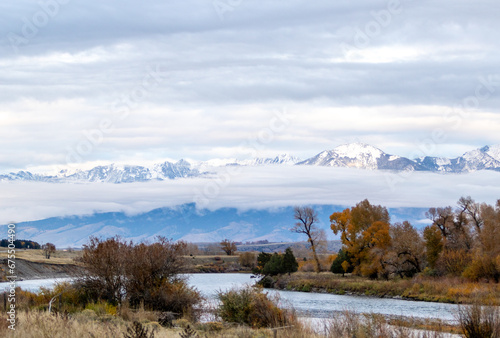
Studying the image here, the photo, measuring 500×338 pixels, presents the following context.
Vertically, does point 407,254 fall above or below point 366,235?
below

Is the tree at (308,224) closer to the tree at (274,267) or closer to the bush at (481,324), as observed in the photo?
the tree at (274,267)

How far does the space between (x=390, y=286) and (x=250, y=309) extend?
49.1m

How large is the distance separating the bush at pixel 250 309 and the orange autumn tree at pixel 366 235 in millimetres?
55812

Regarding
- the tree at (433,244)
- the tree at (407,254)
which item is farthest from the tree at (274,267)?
the tree at (433,244)

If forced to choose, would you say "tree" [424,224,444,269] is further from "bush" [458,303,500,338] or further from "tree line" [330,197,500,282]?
"bush" [458,303,500,338]

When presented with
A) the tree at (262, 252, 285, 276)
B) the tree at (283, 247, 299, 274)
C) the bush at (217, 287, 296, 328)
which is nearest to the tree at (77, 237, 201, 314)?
the bush at (217, 287, 296, 328)

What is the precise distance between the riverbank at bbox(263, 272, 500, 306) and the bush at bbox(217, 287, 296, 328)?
2647 centimetres

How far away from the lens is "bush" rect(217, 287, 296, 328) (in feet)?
93.4

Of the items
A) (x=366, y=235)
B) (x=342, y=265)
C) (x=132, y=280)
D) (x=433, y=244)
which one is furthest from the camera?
(x=342, y=265)

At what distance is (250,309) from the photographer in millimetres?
29609

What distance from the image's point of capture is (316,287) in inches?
3438

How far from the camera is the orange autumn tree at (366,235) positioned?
283ft

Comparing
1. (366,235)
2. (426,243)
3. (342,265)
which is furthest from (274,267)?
(426,243)

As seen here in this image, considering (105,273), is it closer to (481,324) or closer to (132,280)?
(132,280)
